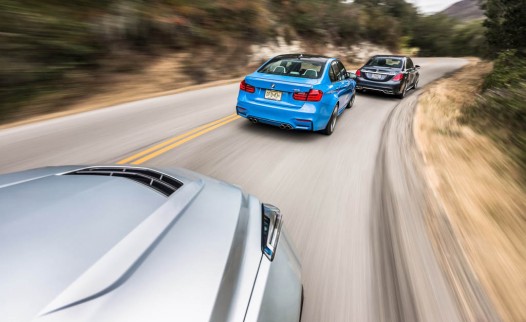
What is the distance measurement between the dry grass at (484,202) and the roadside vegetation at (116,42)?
338 inches

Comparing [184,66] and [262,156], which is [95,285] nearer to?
[262,156]

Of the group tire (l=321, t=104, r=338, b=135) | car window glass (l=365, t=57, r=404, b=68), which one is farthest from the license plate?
car window glass (l=365, t=57, r=404, b=68)

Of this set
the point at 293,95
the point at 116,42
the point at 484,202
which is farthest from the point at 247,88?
the point at 116,42

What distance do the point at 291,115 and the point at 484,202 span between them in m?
3.28

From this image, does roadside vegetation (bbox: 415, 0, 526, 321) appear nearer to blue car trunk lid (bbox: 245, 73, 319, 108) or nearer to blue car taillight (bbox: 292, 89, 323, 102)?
blue car taillight (bbox: 292, 89, 323, 102)

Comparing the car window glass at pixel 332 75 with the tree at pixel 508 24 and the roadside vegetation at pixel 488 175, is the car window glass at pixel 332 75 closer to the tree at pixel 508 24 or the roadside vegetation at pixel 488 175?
the roadside vegetation at pixel 488 175

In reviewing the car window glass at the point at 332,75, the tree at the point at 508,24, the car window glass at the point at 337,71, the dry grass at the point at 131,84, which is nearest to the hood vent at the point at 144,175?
the car window glass at the point at 332,75

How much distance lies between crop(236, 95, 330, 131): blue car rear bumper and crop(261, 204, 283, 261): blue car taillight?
3993 millimetres

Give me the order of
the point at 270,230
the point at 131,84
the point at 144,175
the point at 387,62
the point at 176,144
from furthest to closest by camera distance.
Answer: the point at 387,62
the point at 131,84
the point at 176,144
the point at 144,175
the point at 270,230

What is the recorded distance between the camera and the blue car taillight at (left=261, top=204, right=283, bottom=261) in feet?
5.42

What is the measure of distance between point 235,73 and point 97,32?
6587 millimetres

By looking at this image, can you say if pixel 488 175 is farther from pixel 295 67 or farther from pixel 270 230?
pixel 270 230

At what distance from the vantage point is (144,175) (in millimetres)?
2137

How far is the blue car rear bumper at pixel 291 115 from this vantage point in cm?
594
